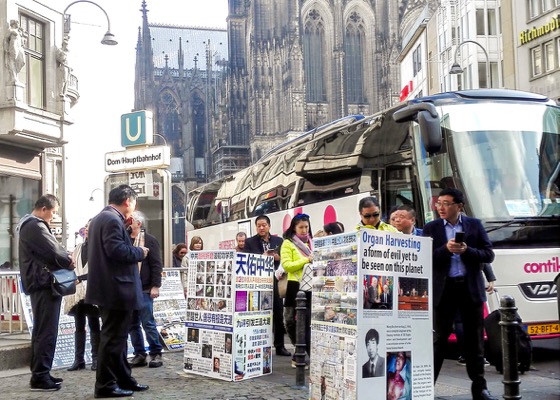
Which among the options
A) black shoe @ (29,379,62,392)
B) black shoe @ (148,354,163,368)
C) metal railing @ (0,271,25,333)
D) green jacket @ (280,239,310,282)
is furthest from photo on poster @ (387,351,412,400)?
metal railing @ (0,271,25,333)

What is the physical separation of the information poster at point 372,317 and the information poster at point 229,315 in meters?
2.30

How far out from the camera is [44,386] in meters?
8.45

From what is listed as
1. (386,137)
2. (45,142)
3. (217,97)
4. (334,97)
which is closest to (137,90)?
(217,97)

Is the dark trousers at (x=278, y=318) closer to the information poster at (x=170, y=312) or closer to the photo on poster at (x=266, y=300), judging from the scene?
the information poster at (x=170, y=312)

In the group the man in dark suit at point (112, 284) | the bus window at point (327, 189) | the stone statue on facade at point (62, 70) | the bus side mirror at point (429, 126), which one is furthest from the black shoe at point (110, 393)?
the stone statue on facade at point (62, 70)

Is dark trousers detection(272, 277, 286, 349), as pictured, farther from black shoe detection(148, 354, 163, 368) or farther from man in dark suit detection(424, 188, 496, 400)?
man in dark suit detection(424, 188, 496, 400)

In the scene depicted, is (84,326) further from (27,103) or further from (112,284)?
(27,103)

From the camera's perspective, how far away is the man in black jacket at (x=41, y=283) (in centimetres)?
848

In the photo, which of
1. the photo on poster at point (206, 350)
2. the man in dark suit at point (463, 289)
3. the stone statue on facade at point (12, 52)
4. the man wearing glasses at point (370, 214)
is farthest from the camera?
the stone statue on facade at point (12, 52)

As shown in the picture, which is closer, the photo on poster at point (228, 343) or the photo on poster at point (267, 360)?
the photo on poster at point (228, 343)

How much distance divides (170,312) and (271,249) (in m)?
2.13

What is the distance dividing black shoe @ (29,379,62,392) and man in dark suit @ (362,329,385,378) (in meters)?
3.87

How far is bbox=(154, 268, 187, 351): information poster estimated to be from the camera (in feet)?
41.0

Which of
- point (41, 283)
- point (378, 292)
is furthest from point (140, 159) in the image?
point (378, 292)
